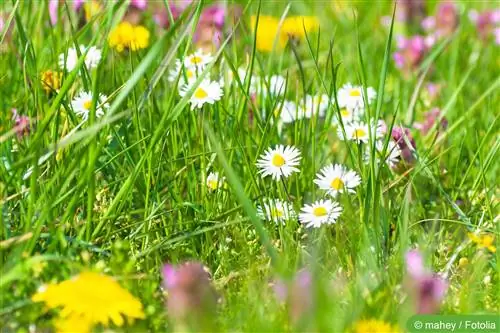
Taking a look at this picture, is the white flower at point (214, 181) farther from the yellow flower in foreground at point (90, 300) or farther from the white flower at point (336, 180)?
the yellow flower in foreground at point (90, 300)

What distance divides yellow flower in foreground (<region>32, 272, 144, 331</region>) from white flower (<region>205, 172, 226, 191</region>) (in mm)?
616

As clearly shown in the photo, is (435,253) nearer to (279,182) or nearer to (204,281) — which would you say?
(279,182)

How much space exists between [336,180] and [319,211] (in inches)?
3.9

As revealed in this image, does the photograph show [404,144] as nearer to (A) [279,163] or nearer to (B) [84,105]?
(A) [279,163]

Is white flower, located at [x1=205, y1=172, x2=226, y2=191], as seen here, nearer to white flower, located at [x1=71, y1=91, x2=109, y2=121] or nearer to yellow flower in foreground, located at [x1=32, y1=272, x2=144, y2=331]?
white flower, located at [x1=71, y1=91, x2=109, y2=121]

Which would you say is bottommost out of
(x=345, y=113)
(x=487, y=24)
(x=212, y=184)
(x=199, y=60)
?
(x=212, y=184)

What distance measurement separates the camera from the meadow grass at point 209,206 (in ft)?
5.17

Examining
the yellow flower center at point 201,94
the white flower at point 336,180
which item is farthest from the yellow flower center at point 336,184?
the yellow flower center at point 201,94

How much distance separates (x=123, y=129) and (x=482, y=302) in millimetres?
840

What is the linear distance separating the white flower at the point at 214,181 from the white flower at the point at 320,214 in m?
0.19

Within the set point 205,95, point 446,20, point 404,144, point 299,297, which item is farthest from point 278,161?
point 446,20

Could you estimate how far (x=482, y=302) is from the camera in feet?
5.62

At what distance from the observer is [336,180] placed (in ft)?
6.61

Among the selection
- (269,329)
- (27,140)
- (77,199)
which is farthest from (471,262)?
(27,140)
